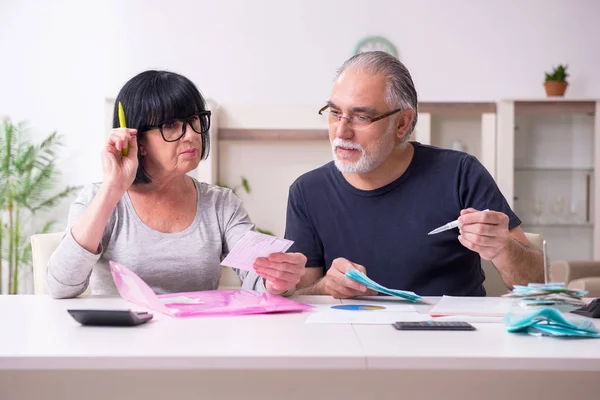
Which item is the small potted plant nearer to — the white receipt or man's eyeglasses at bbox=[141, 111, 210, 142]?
man's eyeglasses at bbox=[141, 111, 210, 142]

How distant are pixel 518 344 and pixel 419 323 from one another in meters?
0.22

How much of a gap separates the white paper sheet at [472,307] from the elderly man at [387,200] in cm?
41

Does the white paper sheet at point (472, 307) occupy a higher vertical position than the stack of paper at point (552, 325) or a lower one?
lower

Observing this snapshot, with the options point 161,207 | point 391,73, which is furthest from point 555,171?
point 161,207

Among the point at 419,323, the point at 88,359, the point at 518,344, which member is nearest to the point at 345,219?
the point at 419,323

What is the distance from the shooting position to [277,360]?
1206 millimetres

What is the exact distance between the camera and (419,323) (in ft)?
4.88

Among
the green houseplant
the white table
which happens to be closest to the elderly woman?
the white table

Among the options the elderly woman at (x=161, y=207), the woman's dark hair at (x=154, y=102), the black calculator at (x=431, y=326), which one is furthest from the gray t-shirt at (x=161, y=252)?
the black calculator at (x=431, y=326)

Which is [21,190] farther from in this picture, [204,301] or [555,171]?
[204,301]

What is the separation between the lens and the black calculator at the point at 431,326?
145 centimetres

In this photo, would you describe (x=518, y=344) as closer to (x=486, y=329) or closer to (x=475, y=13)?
Result: (x=486, y=329)

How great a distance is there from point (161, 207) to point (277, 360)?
1.07 meters

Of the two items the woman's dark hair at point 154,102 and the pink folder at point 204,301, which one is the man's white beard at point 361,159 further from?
the pink folder at point 204,301
